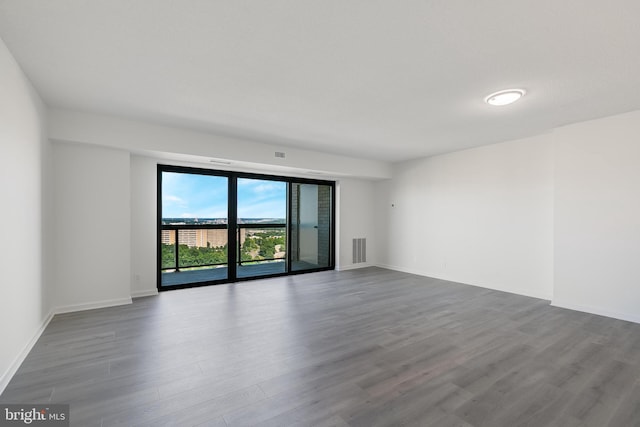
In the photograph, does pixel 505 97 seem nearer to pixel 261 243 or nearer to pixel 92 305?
pixel 261 243

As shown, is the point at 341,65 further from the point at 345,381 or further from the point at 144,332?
the point at 144,332

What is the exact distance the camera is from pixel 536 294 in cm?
455

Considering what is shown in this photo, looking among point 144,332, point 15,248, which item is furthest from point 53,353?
point 15,248

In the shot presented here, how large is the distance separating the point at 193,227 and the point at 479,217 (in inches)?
208

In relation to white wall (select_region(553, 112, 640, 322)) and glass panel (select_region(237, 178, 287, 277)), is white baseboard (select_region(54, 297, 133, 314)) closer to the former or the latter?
glass panel (select_region(237, 178, 287, 277))

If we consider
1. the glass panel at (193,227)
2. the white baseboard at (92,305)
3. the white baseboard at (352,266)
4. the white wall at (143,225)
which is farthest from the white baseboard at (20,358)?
the white baseboard at (352,266)

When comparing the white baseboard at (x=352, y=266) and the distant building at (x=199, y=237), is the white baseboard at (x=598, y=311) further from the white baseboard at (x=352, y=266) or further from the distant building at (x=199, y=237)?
the distant building at (x=199, y=237)

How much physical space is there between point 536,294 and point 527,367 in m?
2.72

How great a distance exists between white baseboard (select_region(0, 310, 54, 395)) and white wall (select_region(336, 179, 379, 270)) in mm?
5062

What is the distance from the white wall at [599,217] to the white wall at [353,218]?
3.94 metres

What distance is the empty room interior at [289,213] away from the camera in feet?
6.32

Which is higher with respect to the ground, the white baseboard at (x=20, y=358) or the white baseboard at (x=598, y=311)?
the white baseboard at (x=20, y=358)

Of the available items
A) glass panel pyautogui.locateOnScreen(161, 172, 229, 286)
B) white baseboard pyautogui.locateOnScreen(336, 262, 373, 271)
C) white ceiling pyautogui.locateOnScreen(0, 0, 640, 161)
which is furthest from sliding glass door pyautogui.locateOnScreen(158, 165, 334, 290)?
white ceiling pyautogui.locateOnScreen(0, 0, 640, 161)

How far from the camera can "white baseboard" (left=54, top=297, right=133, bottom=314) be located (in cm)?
370
